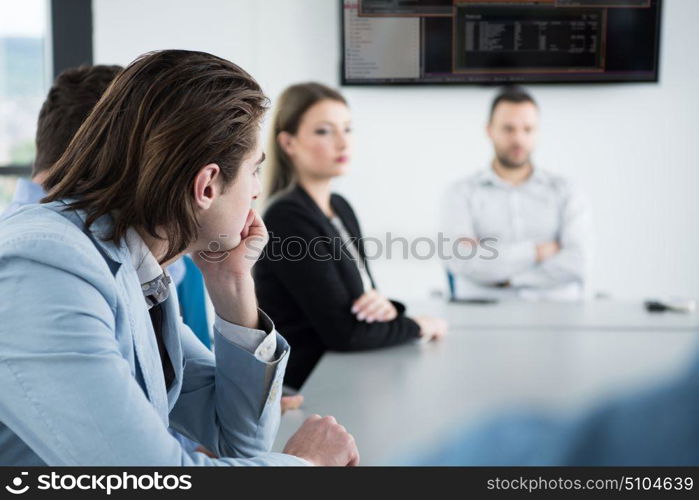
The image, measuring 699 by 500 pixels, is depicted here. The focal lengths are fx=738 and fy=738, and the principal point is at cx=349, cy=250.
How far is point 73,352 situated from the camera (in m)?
0.51

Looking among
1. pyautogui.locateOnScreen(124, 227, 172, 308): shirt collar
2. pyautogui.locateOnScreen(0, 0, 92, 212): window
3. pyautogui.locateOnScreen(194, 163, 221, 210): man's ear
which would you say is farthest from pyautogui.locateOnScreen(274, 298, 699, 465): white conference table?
pyautogui.locateOnScreen(0, 0, 92, 212): window

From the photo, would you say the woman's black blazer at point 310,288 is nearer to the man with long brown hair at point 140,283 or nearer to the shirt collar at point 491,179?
the man with long brown hair at point 140,283

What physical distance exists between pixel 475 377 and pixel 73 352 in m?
0.91

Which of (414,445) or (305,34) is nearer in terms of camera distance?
(414,445)

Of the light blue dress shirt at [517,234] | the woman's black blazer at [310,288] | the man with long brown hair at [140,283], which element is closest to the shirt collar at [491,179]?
the light blue dress shirt at [517,234]

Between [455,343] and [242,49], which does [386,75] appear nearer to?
[242,49]

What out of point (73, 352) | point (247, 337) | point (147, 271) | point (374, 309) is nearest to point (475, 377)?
point (374, 309)

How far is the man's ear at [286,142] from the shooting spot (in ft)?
4.04

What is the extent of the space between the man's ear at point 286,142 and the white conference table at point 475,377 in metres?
0.39

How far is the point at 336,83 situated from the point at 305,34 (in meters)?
0.12

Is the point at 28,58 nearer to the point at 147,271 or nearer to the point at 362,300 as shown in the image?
the point at 362,300

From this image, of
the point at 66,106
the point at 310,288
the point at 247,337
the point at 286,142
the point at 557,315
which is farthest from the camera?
the point at 557,315

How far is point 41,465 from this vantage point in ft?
2.04
